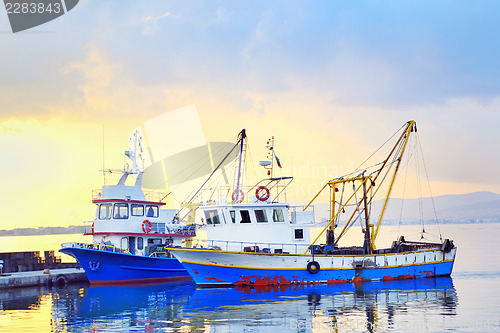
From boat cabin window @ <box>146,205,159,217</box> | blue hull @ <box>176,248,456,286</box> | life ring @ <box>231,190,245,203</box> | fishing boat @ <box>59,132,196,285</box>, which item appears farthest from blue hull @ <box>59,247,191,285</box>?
life ring @ <box>231,190,245,203</box>

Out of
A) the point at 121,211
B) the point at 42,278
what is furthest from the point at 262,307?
the point at 42,278

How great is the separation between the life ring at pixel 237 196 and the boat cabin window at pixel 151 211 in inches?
323

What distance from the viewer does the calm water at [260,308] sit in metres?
23.9

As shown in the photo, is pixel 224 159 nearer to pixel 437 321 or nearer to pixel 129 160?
pixel 129 160

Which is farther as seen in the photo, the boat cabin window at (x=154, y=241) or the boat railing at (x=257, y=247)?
the boat cabin window at (x=154, y=241)

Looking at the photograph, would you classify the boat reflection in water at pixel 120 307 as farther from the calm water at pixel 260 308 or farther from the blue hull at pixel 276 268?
the blue hull at pixel 276 268

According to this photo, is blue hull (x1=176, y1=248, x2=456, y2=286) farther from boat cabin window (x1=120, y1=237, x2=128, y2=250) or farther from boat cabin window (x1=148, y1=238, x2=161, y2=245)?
boat cabin window (x1=148, y1=238, x2=161, y2=245)

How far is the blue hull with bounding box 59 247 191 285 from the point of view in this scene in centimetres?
3906

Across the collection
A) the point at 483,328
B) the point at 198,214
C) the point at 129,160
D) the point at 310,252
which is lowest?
the point at 483,328

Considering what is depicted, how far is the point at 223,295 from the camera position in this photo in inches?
1271

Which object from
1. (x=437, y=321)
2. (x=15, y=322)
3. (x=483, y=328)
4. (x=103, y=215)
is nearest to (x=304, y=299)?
(x=437, y=321)

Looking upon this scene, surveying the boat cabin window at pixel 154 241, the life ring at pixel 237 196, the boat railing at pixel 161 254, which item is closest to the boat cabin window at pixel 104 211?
the boat cabin window at pixel 154 241

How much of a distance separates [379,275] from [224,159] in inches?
738

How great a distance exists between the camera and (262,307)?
91.6 feet
